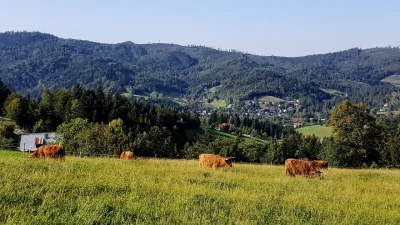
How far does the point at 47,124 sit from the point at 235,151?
159 ft

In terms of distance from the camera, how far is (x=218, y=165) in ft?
68.1

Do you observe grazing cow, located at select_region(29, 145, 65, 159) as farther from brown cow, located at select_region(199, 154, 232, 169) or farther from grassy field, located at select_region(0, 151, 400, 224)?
brown cow, located at select_region(199, 154, 232, 169)

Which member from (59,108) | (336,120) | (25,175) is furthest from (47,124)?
(25,175)

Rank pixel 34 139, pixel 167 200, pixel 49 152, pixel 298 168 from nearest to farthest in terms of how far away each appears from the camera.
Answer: pixel 167 200 < pixel 298 168 < pixel 49 152 < pixel 34 139

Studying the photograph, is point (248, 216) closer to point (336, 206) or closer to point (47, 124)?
point (336, 206)

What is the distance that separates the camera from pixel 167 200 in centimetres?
984

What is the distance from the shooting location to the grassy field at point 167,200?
812cm

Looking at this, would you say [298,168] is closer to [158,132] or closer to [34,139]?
[34,139]

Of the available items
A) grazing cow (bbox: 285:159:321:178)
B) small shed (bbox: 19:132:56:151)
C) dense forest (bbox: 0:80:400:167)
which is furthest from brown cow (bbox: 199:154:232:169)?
small shed (bbox: 19:132:56:151)

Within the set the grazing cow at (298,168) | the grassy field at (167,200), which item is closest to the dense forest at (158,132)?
the grazing cow at (298,168)

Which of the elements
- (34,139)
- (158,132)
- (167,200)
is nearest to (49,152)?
(167,200)

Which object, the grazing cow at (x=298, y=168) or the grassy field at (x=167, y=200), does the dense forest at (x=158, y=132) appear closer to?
the grazing cow at (x=298, y=168)

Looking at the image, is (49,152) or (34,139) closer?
(49,152)

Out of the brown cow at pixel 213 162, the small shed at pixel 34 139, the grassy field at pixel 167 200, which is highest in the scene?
the grassy field at pixel 167 200
